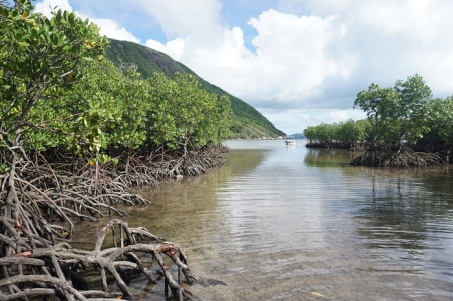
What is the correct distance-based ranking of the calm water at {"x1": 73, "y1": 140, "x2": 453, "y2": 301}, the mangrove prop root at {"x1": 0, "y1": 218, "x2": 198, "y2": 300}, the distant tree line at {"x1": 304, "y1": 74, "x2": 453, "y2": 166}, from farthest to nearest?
the distant tree line at {"x1": 304, "y1": 74, "x2": 453, "y2": 166} < the calm water at {"x1": 73, "y1": 140, "x2": 453, "y2": 301} < the mangrove prop root at {"x1": 0, "y1": 218, "x2": 198, "y2": 300}

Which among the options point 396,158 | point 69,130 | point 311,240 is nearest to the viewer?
point 69,130

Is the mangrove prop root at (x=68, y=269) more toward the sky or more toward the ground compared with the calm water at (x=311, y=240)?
more toward the sky

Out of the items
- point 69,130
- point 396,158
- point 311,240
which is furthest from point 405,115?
point 69,130

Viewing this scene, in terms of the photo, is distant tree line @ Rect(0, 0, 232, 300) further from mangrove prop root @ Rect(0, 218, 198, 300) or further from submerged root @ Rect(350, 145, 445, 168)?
submerged root @ Rect(350, 145, 445, 168)

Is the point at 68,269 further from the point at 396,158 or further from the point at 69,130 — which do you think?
the point at 396,158

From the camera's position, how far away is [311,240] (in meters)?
8.97

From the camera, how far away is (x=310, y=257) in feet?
25.4

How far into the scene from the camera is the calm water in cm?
619

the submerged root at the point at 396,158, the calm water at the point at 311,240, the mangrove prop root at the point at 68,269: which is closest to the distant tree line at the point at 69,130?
the mangrove prop root at the point at 68,269

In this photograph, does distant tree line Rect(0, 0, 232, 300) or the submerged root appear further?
the submerged root

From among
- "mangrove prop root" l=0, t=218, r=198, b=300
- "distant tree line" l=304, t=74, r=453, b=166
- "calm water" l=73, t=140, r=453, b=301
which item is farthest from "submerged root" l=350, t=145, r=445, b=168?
"mangrove prop root" l=0, t=218, r=198, b=300

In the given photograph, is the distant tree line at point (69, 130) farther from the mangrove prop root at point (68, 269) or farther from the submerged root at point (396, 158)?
the submerged root at point (396, 158)

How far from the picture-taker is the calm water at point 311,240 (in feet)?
20.3

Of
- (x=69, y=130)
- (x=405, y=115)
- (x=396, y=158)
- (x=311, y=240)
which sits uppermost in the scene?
(x=405, y=115)
